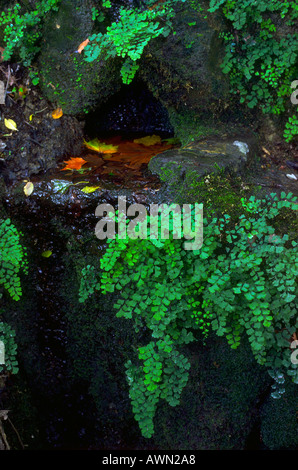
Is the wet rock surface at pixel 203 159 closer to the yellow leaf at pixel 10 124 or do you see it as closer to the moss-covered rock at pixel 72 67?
the moss-covered rock at pixel 72 67

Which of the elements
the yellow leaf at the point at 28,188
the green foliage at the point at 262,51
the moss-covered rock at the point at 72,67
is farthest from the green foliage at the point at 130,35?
the yellow leaf at the point at 28,188

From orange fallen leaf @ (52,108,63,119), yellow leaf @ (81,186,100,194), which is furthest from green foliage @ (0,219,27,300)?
orange fallen leaf @ (52,108,63,119)

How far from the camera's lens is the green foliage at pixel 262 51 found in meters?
3.17

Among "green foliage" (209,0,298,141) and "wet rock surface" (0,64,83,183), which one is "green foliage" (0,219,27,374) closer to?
"wet rock surface" (0,64,83,183)

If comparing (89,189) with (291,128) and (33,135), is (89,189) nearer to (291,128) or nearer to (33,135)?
(33,135)

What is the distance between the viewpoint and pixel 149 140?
4.03 meters

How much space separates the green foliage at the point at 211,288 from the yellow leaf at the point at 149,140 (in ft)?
4.86

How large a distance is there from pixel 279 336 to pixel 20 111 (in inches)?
113

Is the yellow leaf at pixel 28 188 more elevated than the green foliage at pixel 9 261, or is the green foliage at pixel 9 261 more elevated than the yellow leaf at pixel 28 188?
the yellow leaf at pixel 28 188

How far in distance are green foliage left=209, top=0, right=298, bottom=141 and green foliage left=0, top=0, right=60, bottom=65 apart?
1474 millimetres

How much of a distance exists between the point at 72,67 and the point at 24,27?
1.66ft

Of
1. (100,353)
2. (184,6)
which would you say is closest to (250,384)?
(100,353)

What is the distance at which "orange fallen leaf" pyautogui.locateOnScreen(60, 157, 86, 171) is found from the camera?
3485mm
